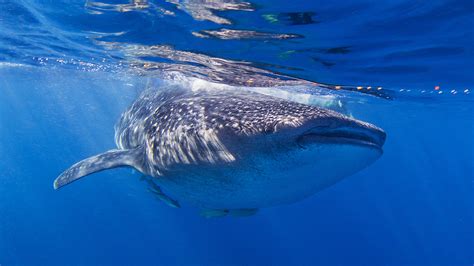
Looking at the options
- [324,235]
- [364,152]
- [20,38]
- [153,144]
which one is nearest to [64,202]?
[324,235]

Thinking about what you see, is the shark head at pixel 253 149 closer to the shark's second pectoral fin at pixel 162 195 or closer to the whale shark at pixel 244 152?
the whale shark at pixel 244 152

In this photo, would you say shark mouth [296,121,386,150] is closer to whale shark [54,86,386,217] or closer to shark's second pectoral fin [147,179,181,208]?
whale shark [54,86,386,217]

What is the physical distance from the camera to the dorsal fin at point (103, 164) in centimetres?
626

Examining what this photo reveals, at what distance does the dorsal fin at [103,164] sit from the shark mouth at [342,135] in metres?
3.50

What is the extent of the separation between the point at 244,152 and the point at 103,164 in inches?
132

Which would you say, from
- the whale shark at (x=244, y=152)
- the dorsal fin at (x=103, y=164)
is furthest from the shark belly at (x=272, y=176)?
the dorsal fin at (x=103, y=164)

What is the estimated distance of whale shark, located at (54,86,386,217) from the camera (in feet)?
11.6

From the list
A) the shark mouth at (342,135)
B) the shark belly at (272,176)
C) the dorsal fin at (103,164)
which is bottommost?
the dorsal fin at (103,164)

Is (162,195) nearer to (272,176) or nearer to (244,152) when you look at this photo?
(244,152)

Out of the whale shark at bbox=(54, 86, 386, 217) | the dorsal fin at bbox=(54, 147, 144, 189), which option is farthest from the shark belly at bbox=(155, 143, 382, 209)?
the dorsal fin at bbox=(54, 147, 144, 189)

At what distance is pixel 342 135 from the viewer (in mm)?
3594

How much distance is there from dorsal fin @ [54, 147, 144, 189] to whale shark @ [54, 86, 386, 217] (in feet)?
0.06

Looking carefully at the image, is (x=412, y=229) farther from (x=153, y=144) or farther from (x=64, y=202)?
(x=153, y=144)

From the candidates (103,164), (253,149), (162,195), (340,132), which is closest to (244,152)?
(253,149)
